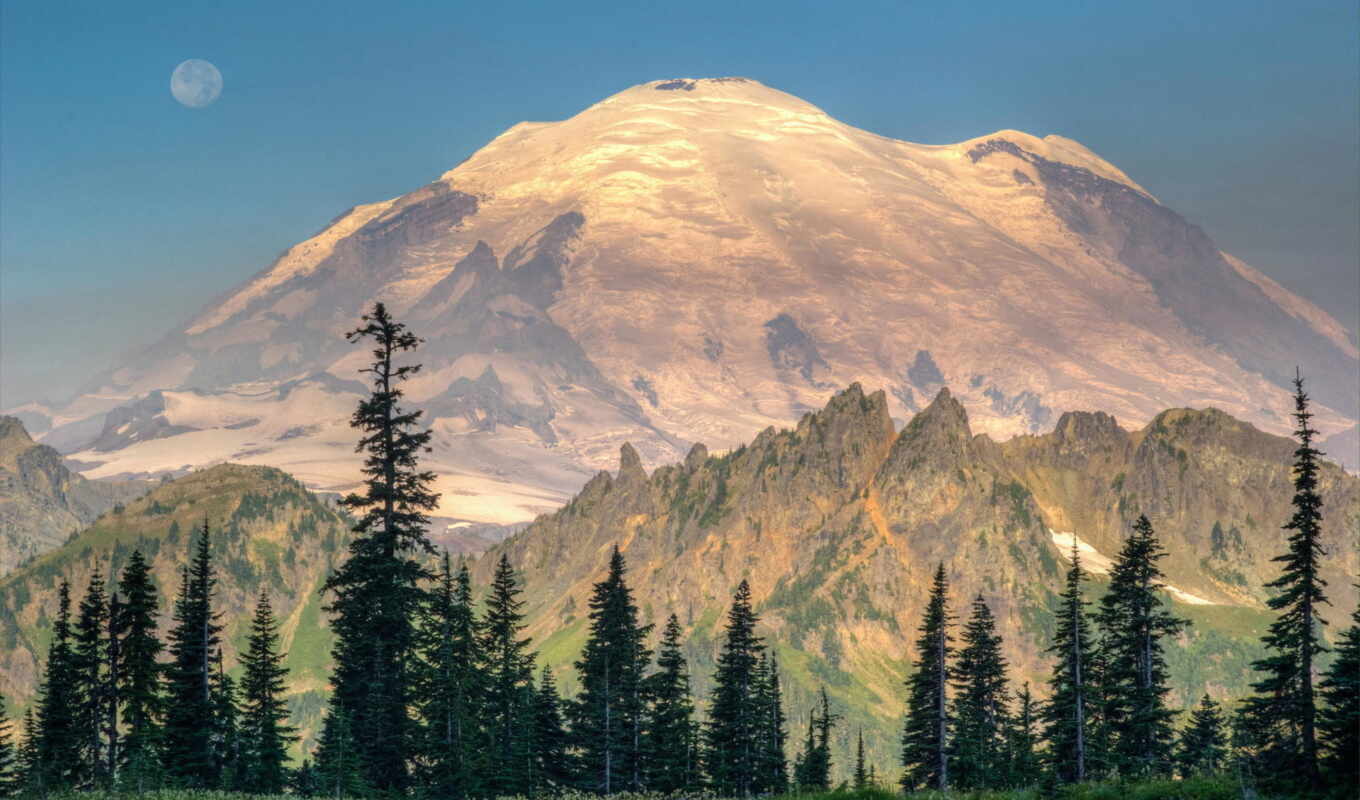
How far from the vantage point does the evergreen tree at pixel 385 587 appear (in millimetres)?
67562

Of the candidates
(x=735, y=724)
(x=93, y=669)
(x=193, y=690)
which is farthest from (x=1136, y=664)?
(x=93, y=669)

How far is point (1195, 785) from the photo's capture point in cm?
4253

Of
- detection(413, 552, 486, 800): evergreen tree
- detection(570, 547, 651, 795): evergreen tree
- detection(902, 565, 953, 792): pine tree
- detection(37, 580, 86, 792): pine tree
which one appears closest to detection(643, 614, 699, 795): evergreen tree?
detection(570, 547, 651, 795): evergreen tree

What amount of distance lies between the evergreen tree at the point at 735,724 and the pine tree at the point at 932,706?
32.4ft

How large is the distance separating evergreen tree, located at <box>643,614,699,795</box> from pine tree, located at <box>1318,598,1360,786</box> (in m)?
42.2

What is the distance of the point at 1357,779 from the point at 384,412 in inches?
1657

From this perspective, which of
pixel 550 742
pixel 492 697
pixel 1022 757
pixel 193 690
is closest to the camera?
pixel 193 690

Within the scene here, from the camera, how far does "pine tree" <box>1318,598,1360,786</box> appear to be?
1774 inches

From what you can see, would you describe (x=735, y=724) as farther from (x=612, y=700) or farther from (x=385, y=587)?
(x=385, y=587)

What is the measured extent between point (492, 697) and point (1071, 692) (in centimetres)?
3134

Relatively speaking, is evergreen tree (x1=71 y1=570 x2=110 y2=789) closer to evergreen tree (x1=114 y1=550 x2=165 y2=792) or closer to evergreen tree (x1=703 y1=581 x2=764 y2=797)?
evergreen tree (x1=114 y1=550 x2=165 y2=792)

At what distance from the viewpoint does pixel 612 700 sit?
86.4m

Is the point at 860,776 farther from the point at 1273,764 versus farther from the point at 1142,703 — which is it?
the point at 1273,764

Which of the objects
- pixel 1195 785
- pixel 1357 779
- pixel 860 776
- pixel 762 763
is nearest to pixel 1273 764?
pixel 1357 779
